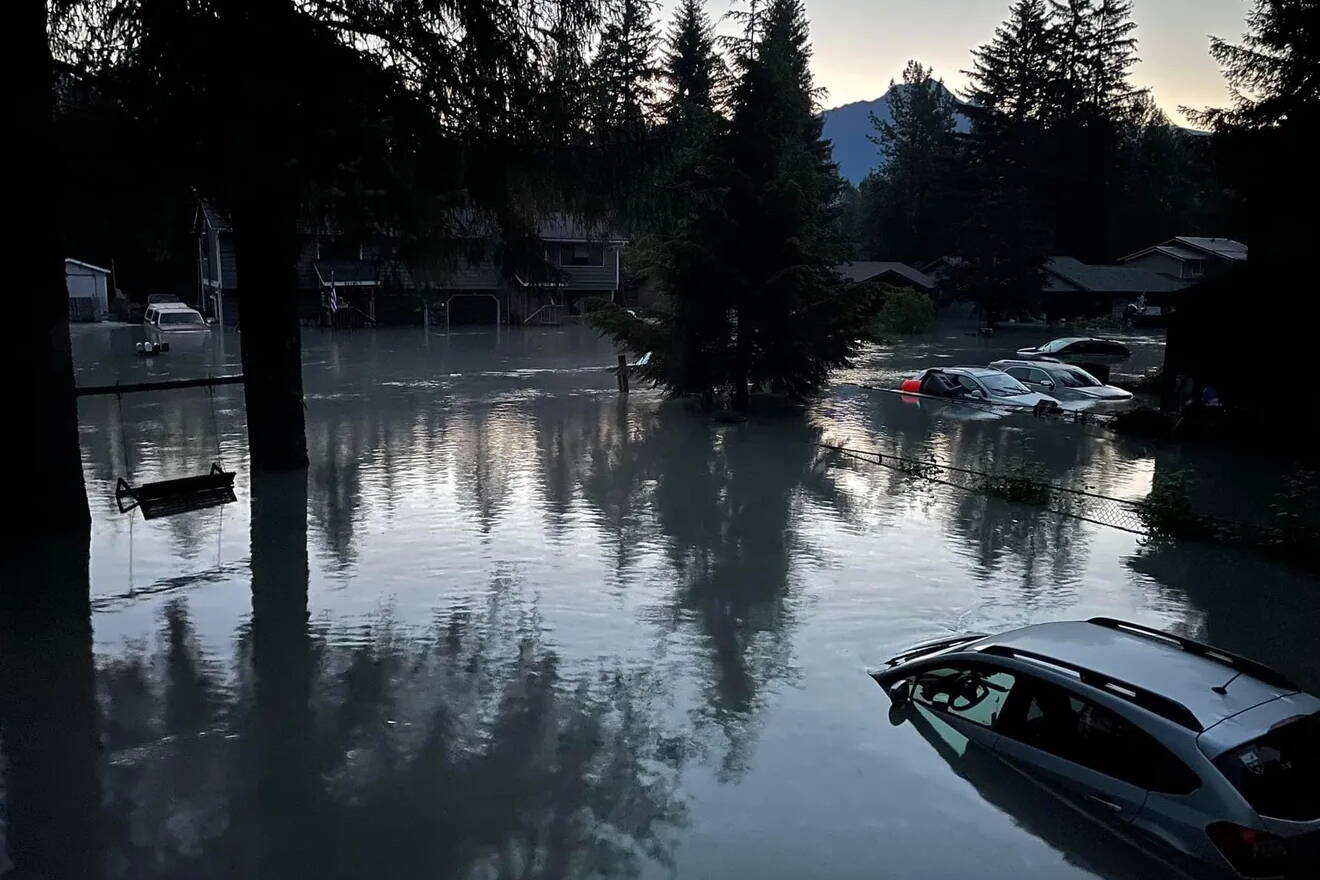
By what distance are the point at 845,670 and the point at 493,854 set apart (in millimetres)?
4577

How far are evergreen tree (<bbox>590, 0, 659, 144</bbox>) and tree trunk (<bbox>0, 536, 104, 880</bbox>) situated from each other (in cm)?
1081

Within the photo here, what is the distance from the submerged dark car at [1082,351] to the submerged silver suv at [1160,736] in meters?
36.5

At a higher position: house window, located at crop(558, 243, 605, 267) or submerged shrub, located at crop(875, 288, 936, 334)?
house window, located at crop(558, 243, 605, 267)

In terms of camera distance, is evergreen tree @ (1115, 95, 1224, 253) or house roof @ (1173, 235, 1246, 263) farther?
evergreen tree @ (1115, 95, 1224, 253)

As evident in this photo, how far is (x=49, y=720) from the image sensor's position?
8.99 meters

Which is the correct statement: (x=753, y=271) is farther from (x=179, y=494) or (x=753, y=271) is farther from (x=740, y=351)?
A: (x=179, y=494)

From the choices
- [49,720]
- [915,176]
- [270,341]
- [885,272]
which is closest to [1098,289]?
[885,272]

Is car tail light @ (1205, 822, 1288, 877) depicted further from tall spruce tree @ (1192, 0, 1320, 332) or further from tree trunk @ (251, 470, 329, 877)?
tall spruce tree @ (1192, 0, 1320, 332)

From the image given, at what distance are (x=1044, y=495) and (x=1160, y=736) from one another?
12037 mm

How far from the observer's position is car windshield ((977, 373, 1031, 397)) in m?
30.1

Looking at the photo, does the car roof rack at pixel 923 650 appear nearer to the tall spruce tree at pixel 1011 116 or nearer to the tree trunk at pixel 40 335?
the tree trunk at pixel 40 335

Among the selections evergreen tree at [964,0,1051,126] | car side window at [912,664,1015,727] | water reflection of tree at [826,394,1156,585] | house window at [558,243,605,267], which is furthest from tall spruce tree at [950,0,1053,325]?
car side window at [912,664,1015,727]

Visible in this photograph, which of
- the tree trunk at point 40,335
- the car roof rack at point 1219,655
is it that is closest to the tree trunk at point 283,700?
the tree trunk at point 40,335

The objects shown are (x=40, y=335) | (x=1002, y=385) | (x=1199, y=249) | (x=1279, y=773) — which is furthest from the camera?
(x=1199, y=249)
